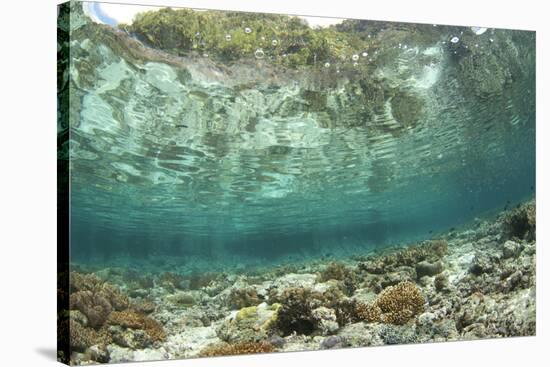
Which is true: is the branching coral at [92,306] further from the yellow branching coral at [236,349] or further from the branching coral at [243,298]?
the branching coral at [243,298]

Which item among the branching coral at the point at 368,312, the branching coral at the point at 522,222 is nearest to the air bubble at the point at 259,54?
the branching coral at the point at 368,312

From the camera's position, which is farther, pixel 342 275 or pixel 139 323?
pixel 342 275

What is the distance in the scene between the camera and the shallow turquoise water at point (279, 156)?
10141mm

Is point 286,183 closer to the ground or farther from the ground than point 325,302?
farther from the ground

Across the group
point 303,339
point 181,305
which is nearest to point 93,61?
point 181,305

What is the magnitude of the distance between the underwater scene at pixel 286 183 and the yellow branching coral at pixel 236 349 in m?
0.02

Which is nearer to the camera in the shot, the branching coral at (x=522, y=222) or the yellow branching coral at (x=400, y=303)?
the yellow branching coral at (x=400, y=303)

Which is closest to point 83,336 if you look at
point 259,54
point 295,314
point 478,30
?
point 295,314

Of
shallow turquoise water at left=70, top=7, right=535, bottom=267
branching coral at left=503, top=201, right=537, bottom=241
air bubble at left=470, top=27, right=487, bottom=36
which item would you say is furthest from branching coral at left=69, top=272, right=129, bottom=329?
air bubble at left=470, top=27, right=487, bottom=36

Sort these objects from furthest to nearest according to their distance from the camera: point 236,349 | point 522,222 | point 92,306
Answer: point 522,222
point 236,349
point 92,306

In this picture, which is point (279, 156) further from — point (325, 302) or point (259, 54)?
point (325, 302)

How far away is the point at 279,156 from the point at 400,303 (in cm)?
295

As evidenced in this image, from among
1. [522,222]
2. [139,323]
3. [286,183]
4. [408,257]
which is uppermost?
[286,183]

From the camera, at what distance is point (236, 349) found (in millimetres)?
10664
